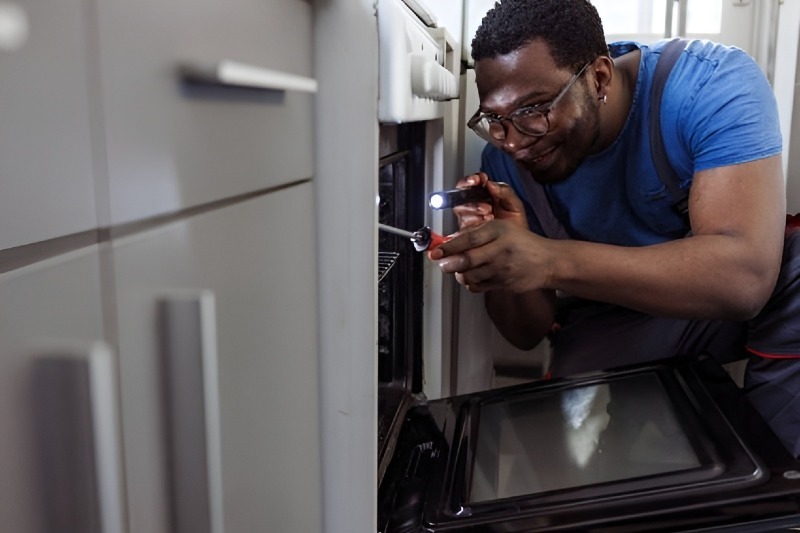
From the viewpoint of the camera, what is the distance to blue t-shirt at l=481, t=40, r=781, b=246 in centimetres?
124

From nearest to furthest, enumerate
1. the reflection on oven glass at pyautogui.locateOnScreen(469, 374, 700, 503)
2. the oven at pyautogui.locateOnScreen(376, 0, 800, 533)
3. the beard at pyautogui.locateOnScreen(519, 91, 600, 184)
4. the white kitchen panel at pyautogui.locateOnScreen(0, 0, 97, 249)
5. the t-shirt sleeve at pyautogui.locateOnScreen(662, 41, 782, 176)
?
the white kitchen panel at pyautogui.locateOnScreen(0, 0, 97, 249) → the oven at pyautogui.locateOnScreen(376, 0, 800, 533) → the reflection on oven glass at pyautogui.locateOnScreen(469, 374, 700, 503) → the t-shirt sleeve at pyautogui.locateOnScreen(662, 41, 782, 176) → the beard at pyautogui.locateOnScreen(519, 91, 600, 184)

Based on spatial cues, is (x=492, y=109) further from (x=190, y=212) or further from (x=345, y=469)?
(x=190, y=212)

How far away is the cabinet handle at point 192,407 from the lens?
0.45 m

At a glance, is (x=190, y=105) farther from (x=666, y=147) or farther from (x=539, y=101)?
(x=666, y=147)

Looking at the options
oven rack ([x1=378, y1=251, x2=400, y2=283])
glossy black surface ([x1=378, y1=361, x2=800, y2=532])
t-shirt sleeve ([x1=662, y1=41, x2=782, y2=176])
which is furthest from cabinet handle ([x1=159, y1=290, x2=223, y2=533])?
t-shirt sleeve ([x1=662, y1=41, x2=782, y2=176])

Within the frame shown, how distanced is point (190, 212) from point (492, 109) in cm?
92

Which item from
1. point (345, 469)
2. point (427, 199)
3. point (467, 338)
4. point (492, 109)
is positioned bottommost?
point (467, 338)

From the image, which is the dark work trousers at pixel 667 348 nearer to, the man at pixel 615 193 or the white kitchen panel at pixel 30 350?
the man at pixel 615 193

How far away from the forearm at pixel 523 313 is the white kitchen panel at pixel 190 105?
3.49ft

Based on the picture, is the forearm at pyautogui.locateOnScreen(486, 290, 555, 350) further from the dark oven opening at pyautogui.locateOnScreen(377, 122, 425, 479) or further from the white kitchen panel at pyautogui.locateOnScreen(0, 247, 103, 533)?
the white kitchen panel at pyautogui.locateOnScreen(0, 247, 103, 533)

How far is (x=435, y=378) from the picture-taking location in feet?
4.63

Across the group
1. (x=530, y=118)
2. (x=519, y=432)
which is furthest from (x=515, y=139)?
(x=519, y=432)

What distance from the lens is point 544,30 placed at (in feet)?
4.20

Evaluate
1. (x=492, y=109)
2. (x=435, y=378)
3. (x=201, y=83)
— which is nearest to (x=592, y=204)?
(x=492, y=109)
